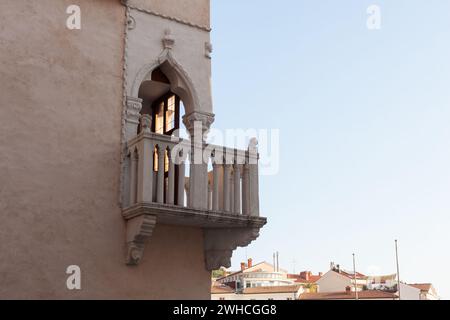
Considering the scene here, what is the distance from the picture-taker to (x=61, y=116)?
8.99m

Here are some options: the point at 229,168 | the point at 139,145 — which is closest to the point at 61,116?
the point at 139,145

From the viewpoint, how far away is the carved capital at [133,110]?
9664mm

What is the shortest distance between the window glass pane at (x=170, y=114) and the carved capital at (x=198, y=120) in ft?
1.53

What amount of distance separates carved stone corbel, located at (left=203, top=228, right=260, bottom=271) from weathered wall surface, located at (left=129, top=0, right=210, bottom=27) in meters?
3.66

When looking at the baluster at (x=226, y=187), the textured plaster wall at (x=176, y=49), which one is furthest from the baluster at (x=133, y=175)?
the baluster at (x=226, y=187)

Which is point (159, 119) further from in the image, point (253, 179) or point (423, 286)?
point (423, 286)

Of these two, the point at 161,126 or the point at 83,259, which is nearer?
the point at 83,259

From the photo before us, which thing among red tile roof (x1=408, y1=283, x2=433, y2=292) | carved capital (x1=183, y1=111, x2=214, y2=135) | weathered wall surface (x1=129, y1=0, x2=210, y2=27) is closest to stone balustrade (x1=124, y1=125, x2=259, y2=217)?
carved capital (x1=183, y1=111, x2=214, y2=135)

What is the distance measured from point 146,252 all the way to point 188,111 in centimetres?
253

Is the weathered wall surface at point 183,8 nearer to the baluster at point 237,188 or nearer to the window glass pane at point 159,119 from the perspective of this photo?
the window glass pane at point 159,119

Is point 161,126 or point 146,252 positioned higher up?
point 161,126

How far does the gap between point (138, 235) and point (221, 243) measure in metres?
1.59
